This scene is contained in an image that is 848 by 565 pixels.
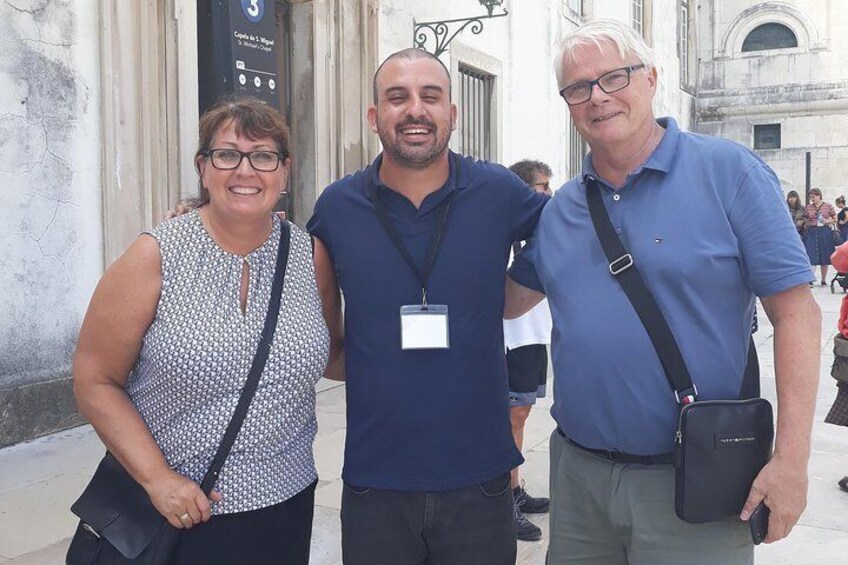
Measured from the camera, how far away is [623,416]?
83.0 inches

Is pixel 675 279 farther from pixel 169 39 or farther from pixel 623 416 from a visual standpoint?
pixel 169 39

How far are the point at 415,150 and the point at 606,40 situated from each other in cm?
60

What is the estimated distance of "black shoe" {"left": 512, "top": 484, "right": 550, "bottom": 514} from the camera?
4344 mm

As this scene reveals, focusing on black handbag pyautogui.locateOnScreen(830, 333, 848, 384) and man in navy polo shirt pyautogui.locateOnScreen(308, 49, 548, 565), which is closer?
man in navy polo shirt pyautogui.locateOnScreen(308, 49, 548, 565)

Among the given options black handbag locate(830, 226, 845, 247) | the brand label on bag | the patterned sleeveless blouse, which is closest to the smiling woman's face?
the patterned sleeveless blouse

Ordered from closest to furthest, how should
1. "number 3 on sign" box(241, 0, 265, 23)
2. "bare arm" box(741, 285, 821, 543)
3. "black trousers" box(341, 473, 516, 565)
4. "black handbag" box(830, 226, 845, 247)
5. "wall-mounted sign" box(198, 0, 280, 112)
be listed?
"bare arm" box(741, 285, 821, 543) < "black trousers" box(341, 473, 516, 565) < "wall-mounted sign" box(198, 0, 280, 112) < "number 3 on sign" box(241, 0, 265, 23) < "black handbag" box(830, 226, 845, 247)

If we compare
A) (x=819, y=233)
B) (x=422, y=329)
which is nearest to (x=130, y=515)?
(x=422, y=329)

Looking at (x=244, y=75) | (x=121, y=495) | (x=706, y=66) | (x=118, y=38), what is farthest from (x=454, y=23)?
(x=706, y=66)

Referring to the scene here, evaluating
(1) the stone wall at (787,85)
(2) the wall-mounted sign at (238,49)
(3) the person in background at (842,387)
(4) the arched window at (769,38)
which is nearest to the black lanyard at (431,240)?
(3) the person in background at (842,387)

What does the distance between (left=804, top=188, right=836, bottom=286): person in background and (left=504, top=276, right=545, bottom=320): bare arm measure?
618 inches

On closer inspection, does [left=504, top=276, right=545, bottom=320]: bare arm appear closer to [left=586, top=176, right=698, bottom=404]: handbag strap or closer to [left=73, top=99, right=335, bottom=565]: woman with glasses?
[left=586, top=176, right=698, bottom=404]: handbag strap

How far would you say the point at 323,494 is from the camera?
457 centimetres

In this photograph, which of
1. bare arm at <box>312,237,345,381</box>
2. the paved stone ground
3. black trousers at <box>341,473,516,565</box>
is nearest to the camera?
black trousers at <box>341,473,516,565</box>

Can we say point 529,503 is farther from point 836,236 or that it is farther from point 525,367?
point 836,236
